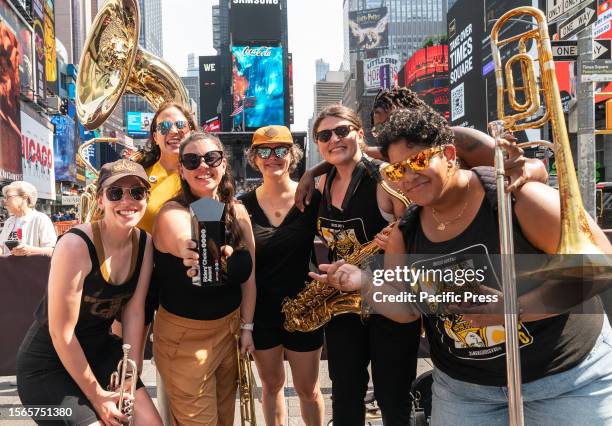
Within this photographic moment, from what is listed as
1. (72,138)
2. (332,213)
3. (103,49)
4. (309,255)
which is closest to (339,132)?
(332,213)

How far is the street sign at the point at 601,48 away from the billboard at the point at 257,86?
108ft

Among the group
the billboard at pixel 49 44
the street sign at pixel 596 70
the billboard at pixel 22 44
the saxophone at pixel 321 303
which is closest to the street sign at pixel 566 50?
the street sign at pixel 596 70

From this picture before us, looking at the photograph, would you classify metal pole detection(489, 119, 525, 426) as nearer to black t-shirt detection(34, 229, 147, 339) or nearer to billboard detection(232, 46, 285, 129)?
black t-shirt detection(34, 229, 147, 339)

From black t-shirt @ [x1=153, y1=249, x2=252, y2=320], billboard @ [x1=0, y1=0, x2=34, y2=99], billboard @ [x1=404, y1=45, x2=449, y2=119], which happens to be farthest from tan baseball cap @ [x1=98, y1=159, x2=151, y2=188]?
billboard @ [x1=404, y1=45, x2=449, y2=119]

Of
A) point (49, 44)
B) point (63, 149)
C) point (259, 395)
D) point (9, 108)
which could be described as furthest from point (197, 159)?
point (63, 149)

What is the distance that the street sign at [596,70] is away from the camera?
5.28 meters

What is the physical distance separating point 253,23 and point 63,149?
27184mm

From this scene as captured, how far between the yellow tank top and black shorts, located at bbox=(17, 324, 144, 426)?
0.90m

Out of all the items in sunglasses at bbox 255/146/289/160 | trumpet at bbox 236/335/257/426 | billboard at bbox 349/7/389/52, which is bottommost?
trumpet at bbox 236/335/257/426

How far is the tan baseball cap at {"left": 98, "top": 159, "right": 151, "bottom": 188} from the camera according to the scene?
263 cm

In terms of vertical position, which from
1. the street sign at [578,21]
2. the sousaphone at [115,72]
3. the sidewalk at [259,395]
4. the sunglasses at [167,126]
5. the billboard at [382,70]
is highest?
the billboard at [382,70]

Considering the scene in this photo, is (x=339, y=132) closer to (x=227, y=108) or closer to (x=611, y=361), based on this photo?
(x=611, y=361)

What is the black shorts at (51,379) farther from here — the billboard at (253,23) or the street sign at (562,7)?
the billboard at (253,23)

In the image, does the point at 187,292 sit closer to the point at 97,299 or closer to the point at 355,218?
the point at 97,299
